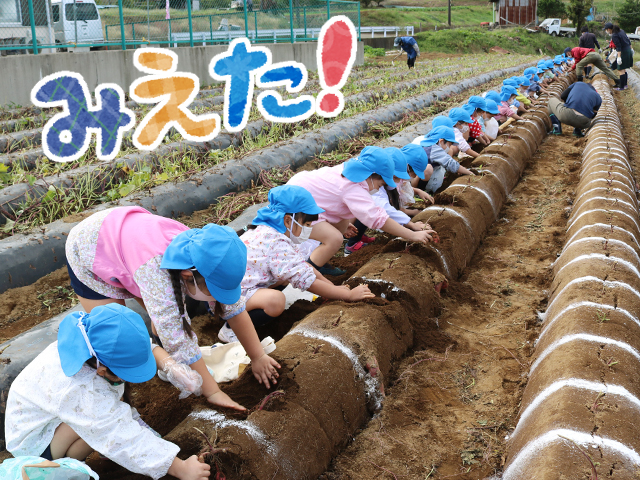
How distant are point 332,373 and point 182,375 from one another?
25.6 inches

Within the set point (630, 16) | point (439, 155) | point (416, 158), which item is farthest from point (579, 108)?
point (630, 16)

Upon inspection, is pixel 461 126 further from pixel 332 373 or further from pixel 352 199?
pixel 332 373

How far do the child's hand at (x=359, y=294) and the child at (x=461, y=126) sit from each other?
325cm

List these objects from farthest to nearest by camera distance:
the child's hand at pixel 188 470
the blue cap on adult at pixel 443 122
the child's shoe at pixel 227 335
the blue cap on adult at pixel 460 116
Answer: the blue cap on adult at pixel 460 116, the blue cap on adult at pixel 443 122, the child's shoe at pixel 227 335, the child's hand at pixel 188 470

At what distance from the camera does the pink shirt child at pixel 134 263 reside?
7.07ft

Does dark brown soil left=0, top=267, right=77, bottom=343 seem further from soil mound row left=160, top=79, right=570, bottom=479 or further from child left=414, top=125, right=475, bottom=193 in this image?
child left=414, top=125, right=475, bottom=193

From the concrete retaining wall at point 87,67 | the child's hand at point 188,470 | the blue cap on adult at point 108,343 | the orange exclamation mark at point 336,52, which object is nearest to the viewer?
the blue cap on adult at point 108,343

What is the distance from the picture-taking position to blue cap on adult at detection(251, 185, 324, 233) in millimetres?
3164

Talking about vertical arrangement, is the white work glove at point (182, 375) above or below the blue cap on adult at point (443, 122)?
below

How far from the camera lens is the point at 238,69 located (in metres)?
12.9

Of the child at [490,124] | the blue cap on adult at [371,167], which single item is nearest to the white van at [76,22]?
the child at [490,124]

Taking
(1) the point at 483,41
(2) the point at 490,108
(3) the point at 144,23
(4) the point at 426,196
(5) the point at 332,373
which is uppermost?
(1) the point at 483,41

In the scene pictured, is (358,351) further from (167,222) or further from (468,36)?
(468,36)

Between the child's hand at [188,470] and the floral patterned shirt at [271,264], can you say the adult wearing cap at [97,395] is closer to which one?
the child's hand at [188,470]
